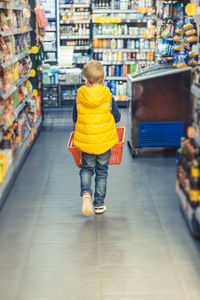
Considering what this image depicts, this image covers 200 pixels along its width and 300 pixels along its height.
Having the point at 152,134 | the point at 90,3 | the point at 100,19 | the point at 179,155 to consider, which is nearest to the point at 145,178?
the point at 152,134

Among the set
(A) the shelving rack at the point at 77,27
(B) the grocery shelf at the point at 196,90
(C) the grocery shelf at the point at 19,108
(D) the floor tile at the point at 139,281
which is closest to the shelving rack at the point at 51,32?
(A) the shelving rack at the point at 77,27

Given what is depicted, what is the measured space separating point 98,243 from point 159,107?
8.87 ft

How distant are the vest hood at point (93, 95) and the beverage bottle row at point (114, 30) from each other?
636 centimetres

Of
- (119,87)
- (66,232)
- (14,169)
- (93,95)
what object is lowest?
(66,232)

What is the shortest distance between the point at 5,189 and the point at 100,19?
633 cm

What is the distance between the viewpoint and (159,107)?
18.6 ft

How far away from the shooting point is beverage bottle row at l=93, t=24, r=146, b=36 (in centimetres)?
977

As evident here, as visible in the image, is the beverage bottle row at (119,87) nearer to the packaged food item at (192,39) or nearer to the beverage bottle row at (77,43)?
the beverage bottle row at (77,43)

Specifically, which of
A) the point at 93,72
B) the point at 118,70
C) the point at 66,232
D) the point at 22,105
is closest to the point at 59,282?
the point at 66,232

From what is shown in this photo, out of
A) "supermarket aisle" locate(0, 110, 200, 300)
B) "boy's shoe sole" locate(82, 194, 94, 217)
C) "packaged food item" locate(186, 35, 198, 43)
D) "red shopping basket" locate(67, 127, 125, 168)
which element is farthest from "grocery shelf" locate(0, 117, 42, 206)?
"packaged food item" locate(186, 35, 198, 43)

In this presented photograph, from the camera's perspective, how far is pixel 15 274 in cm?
302

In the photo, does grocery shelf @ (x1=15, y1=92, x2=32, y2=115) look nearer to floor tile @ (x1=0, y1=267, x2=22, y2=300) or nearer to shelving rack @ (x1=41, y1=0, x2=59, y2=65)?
floor tile @ (x1=0, y1=267, x2=22, y2=300)

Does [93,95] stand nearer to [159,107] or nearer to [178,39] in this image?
[159,107]

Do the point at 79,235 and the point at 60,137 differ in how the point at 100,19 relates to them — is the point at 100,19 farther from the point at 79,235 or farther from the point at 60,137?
the point at 79,235
